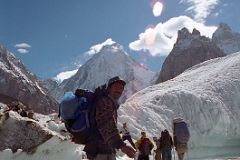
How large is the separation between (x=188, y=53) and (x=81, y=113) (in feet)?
506

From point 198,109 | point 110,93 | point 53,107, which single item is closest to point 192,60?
point 53,107

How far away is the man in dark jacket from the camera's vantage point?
4.83 m

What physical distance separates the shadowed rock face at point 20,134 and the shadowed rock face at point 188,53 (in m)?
130

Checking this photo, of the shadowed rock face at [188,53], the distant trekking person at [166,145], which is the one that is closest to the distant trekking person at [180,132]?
the distant trekking person at [166,145]

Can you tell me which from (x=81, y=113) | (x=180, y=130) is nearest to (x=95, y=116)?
(x=81, y=113)

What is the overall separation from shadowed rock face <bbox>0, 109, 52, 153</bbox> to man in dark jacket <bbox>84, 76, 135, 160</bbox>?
407 inches

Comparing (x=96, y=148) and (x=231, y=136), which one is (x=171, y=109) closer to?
(x=231, y=136)

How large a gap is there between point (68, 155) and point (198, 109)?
74.5ft

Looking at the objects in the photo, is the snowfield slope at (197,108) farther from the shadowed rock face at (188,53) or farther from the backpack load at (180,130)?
the shadowed rock face at (188,53)

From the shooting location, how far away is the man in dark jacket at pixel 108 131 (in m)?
4.83

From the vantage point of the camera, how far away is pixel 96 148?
512 centimetres

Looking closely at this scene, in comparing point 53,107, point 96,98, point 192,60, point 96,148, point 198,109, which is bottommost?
point 96,148

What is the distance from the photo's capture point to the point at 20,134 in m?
15.7

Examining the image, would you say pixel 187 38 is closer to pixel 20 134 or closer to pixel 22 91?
pixel 22 91
